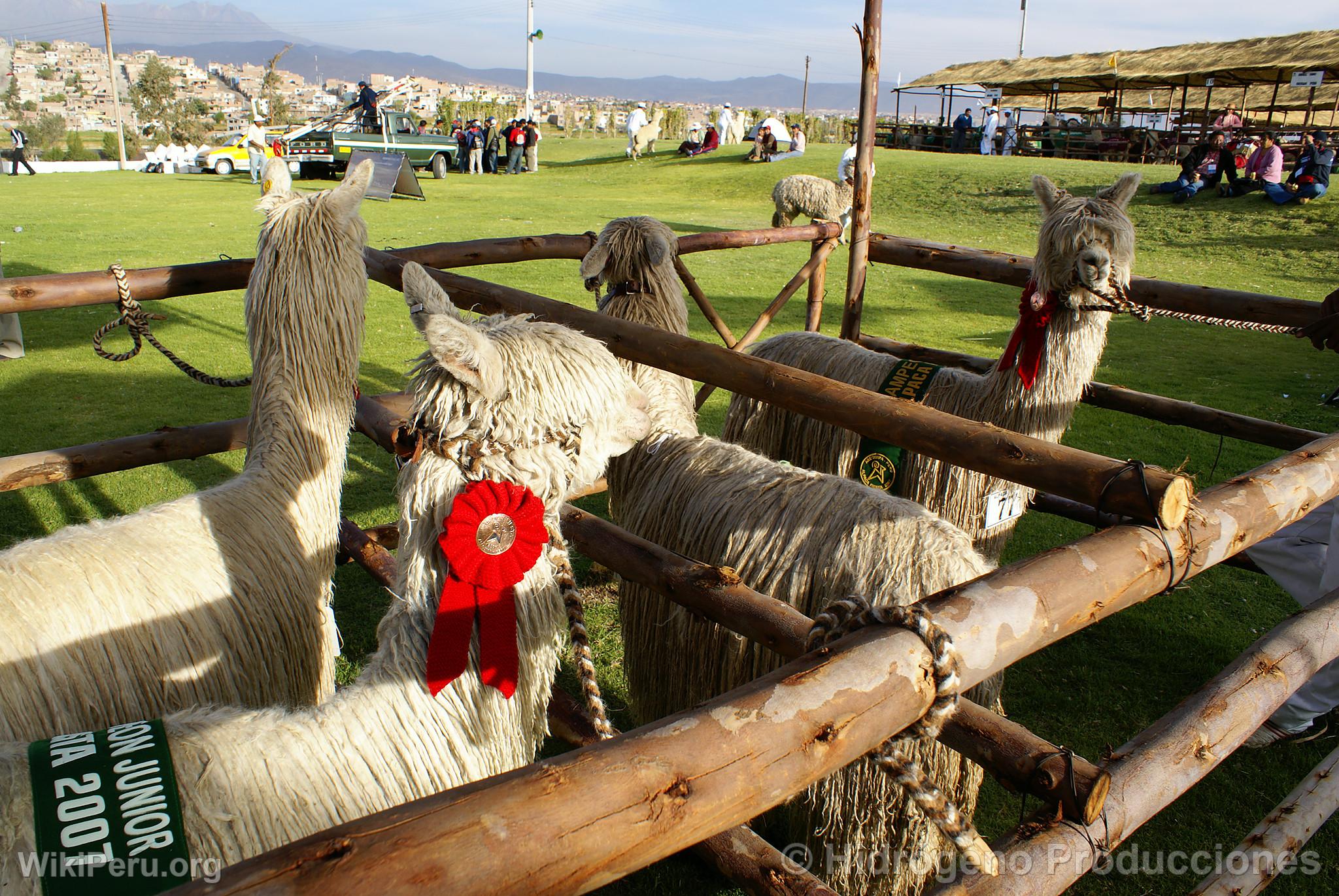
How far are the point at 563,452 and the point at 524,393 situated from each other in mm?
146

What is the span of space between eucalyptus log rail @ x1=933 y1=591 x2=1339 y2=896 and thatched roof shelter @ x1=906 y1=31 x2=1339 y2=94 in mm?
27231

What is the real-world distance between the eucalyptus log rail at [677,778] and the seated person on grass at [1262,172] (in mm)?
20146

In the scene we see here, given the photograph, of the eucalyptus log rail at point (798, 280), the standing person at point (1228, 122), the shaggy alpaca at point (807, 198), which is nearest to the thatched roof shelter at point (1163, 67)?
the standing person at point (1228, 122)

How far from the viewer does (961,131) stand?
30203mm

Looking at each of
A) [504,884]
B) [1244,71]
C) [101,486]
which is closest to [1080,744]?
[504,884]

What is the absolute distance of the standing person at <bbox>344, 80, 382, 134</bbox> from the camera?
88.3 ft

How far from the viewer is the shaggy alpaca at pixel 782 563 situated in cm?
239

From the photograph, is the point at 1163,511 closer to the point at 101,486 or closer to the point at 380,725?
the point at 380,725

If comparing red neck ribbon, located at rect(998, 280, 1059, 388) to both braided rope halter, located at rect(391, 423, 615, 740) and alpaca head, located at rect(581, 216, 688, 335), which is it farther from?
braided rope halter, located at rect(391, 423, 615, 740)

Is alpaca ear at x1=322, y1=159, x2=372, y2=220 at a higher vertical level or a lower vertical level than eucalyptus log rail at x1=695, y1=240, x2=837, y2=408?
higher

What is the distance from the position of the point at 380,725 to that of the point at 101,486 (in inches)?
203

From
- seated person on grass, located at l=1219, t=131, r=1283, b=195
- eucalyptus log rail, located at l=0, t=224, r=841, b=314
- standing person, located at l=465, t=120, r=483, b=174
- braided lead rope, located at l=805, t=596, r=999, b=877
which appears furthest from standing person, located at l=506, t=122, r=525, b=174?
braided lead rope, located at l=805, t=596, r=999, b=877

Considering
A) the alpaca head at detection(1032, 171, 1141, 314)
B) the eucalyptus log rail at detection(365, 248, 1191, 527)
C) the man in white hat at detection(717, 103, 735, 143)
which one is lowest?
the eucalyptus log rail at detection(365, 248, 1191, 527)

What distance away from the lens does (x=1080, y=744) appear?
340 cm
